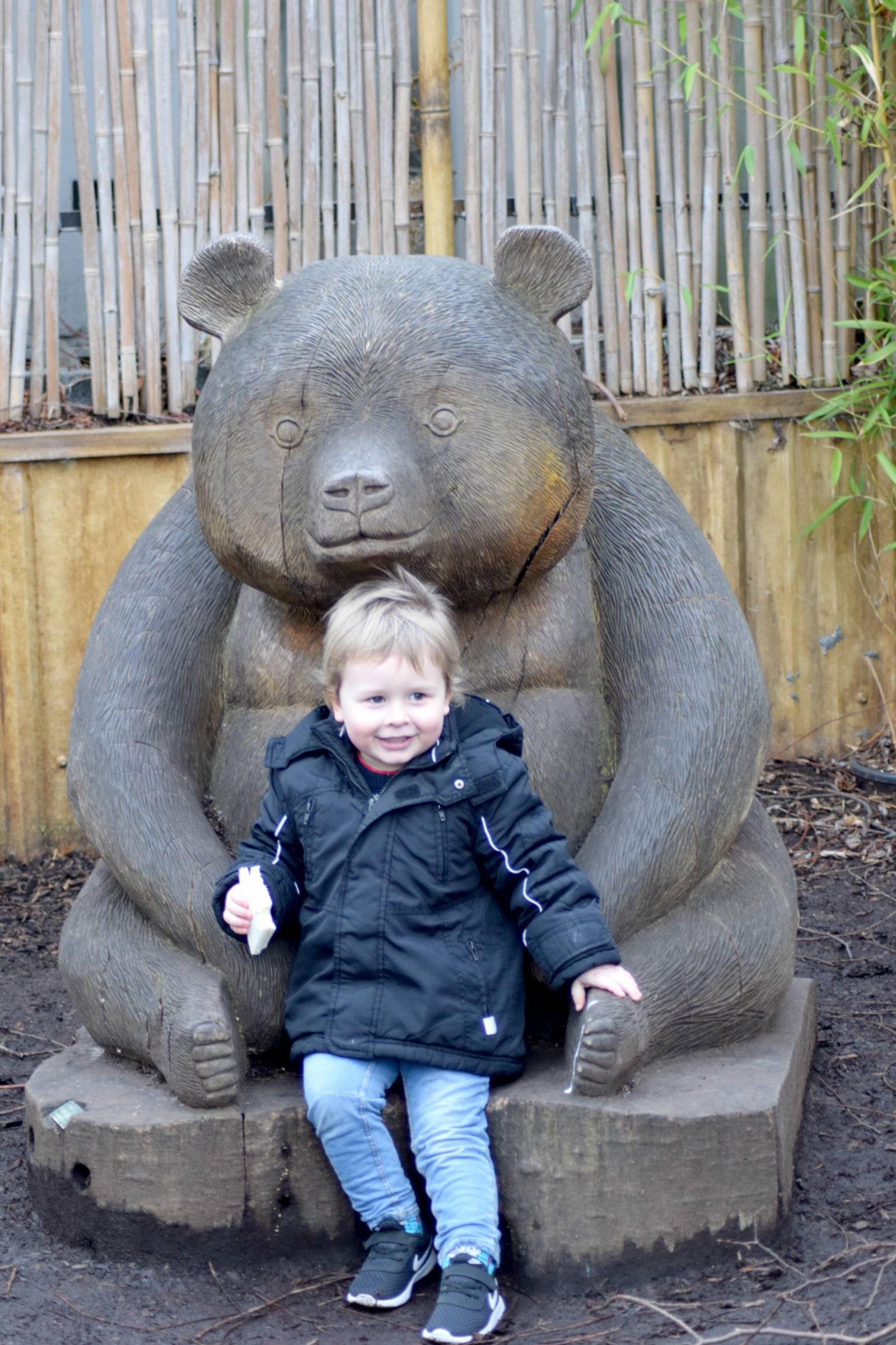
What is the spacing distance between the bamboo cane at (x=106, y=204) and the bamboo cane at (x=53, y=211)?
0.23 feet

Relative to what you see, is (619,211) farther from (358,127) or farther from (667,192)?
(358,127)

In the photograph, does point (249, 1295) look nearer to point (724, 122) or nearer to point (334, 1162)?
point (334, 1162)

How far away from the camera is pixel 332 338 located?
2.15 m

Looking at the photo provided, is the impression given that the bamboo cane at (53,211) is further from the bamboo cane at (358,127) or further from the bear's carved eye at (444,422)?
the bear's carved eye at (444,422)

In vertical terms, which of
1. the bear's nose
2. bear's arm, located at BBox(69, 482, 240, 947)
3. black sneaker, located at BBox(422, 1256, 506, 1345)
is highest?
the bear's nose

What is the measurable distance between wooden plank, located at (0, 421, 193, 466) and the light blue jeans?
228 cm

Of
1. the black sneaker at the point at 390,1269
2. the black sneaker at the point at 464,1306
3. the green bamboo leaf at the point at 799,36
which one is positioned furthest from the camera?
the green bamboo leaf at the point at 799,36

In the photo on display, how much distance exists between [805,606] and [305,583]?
2395 millimetres

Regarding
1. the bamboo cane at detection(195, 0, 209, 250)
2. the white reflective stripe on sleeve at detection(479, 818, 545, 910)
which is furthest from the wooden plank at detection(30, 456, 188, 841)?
the white reflective stripe on sleeve at detection(479, 818, 545, 910)

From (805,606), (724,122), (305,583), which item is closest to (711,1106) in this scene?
(305,583)

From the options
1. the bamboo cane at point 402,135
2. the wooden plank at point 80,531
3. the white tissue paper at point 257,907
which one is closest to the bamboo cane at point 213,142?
the bamboo cane at point 402,135

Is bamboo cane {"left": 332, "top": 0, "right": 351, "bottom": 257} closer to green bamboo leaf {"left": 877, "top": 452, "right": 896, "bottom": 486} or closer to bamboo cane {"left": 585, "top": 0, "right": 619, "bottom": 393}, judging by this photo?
bamboo cane {"left": 585, "top": 0, "right": 619, "bottom": 393}

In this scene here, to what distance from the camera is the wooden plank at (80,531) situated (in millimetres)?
4094

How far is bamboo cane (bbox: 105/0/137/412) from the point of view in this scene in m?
4.09
